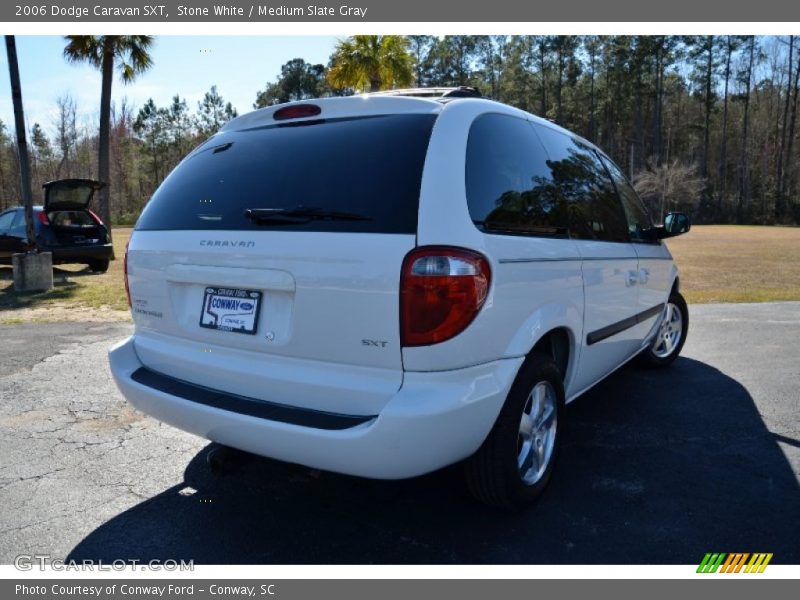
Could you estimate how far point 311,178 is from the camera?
2.44 m

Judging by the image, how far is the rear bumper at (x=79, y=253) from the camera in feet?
39.9

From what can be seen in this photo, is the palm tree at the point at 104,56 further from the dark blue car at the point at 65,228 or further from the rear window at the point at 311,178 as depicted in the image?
the rear window at the point at 311,178

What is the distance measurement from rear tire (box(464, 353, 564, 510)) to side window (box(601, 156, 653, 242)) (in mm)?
1661

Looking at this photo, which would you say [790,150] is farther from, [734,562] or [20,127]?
[734,562]

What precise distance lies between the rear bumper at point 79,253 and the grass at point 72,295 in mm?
364

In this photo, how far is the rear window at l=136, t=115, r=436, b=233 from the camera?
7.39 feet

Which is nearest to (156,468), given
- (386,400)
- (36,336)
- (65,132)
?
(386,400)

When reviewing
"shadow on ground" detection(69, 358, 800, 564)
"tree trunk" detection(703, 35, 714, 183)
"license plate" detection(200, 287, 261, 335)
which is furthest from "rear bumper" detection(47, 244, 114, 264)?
"tree trunk" detection(703, 35, 714, 183)

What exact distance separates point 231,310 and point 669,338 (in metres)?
4.23

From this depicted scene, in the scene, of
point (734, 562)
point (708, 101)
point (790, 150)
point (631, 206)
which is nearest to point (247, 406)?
point (734, 562)

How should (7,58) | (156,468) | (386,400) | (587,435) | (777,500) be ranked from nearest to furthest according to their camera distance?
(386,400), (777,500), (156,468), (587,435), (7,58)

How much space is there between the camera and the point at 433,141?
2.33 metres

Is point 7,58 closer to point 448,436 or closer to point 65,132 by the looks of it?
point 448,436
